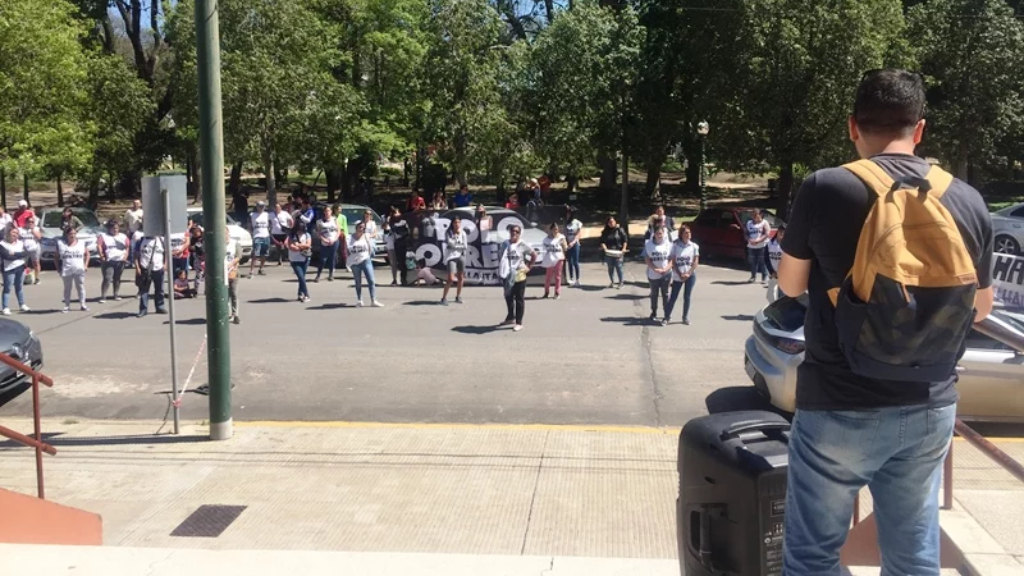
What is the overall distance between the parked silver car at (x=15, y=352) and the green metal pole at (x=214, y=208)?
2861 millimetres

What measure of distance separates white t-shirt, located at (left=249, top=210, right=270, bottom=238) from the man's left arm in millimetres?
21194

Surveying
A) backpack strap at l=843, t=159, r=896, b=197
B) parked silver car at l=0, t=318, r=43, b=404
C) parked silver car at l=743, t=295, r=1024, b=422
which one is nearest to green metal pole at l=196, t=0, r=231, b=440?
parked silver car at l=0, t=318, r=43, b=404

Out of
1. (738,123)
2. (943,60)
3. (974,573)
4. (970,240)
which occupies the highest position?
(943,60)

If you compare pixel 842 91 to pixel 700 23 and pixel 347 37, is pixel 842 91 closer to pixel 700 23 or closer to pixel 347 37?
pixel 700 23

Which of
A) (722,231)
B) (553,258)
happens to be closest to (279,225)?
(553,258)

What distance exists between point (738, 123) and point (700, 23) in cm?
311

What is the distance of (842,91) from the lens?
25453mm

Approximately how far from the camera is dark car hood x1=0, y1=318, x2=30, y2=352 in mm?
11492

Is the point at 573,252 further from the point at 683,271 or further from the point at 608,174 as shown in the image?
the point at 608,174

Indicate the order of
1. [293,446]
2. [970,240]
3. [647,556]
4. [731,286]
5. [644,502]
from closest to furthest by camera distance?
1. [970,240]
2. [647,556]
3. [644,502]
4. [293,446]
5. [731,286]

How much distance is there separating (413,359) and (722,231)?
14.1 meters

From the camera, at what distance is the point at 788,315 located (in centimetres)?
1001

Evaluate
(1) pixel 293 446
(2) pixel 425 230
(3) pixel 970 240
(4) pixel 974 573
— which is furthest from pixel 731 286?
(3) pixel 970 240

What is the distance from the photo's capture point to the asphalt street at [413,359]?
11242 mm
